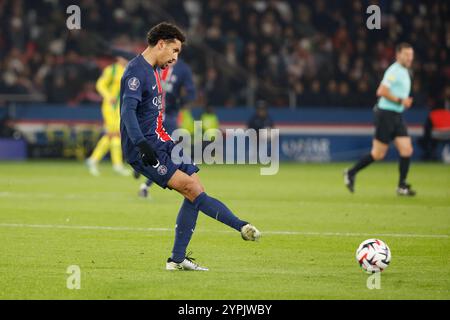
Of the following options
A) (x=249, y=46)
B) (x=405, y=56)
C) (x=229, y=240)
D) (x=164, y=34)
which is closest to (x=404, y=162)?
(x=405, y=56)

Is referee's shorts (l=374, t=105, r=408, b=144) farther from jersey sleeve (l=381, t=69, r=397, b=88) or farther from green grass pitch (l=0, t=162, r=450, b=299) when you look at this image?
green grass pitch (l=0, t=162, r=450, b=299)

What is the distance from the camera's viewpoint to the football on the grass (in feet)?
28.4

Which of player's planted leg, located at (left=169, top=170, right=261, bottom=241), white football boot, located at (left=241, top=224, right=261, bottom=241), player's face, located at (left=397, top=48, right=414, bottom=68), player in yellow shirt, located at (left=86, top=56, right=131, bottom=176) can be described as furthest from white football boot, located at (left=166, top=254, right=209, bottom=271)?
player in yellow shirt, located at (left=86, top=56, right=131, bottom=176)

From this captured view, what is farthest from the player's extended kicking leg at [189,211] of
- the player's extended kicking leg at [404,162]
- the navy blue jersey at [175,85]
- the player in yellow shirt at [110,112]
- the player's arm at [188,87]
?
the player in yellow shirt at [110,112]

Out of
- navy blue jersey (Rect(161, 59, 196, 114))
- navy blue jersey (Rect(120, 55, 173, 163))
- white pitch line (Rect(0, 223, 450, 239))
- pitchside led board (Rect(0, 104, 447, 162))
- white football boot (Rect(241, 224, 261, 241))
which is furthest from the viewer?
Result: pitchside led board (Rect(0, 104, 447, 162))

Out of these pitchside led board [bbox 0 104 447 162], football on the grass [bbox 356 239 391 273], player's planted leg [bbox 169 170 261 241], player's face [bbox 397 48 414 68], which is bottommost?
pitchside led board [bbox 0 104 447 162]

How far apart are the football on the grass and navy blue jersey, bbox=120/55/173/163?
1.98 meters

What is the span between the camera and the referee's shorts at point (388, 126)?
16891mm

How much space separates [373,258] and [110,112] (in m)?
13.4

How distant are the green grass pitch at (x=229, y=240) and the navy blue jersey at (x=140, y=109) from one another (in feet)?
3.73

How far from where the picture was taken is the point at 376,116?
17047 mm
